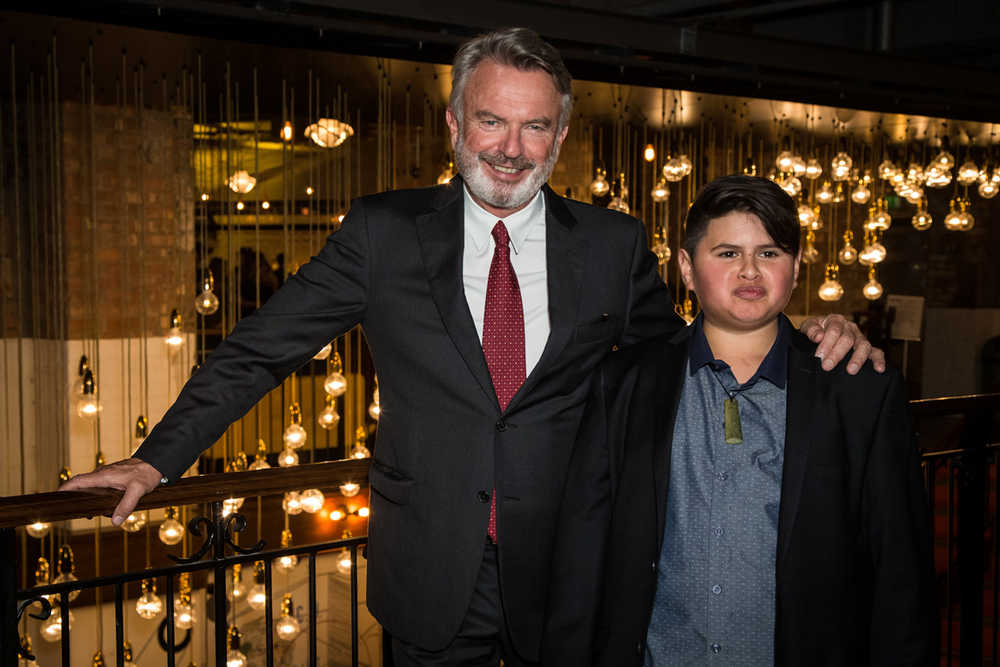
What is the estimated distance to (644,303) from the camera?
6.75 ft

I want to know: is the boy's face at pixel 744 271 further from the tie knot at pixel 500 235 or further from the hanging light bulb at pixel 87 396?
the hanging light bulb at pixel 87 396

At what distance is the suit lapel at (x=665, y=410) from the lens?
1742 mm

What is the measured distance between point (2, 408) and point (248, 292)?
2810 mm

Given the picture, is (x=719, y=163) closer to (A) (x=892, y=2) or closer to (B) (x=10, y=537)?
(A) (x=892, y=2)

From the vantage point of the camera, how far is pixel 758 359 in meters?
1.81

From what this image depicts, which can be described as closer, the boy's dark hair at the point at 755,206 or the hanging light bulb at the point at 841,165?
the boy's dark hair at the point at 755,206

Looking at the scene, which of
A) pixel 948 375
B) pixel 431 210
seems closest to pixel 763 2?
pixel 431 210

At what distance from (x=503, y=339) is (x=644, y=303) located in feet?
1.25

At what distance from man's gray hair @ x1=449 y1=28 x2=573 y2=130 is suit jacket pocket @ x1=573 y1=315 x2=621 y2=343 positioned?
0.42 metres

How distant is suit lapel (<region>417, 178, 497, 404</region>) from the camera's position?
5.91 ft

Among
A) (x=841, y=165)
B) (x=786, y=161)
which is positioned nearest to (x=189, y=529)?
(x=786, y=161)

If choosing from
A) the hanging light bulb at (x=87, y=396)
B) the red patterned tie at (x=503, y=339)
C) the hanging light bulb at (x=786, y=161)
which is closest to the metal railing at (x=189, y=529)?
the red patterned tie at (x=503, y=339)

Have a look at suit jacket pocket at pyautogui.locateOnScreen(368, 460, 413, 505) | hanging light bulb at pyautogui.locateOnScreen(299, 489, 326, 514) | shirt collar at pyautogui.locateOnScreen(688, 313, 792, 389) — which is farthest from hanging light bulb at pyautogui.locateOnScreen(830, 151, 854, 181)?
suit jacket pocket at pyautogui.locateOnScreen(368, 460, 413, 505)

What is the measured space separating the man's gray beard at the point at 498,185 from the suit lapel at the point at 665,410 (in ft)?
1.36
